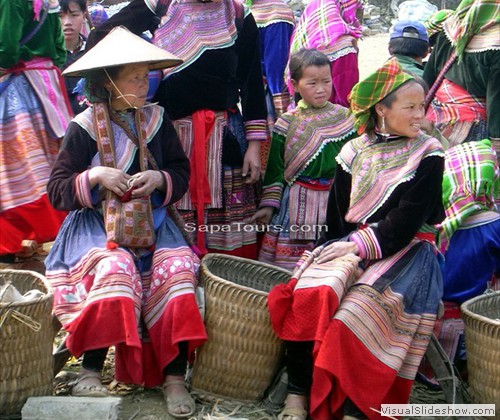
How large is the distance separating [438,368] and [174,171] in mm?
1578

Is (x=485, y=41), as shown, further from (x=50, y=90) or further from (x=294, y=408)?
(x=50, y=90)

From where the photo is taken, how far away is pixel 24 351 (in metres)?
3.65

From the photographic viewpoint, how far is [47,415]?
351cm

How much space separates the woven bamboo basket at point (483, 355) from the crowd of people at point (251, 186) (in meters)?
0.19

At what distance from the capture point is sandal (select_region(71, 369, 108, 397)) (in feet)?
12.3

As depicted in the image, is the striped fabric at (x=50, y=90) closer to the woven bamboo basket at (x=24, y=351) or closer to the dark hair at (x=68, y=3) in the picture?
the dark hair at (x=68, y=3)

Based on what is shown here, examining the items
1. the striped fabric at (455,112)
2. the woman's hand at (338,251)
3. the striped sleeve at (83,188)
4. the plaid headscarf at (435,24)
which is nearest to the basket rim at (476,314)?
the woman's hand at (338,251)

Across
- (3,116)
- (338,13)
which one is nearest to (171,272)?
(3,116)

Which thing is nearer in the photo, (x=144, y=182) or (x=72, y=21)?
(x=144, y=182)

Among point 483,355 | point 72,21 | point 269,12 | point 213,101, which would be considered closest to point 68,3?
point 72,21

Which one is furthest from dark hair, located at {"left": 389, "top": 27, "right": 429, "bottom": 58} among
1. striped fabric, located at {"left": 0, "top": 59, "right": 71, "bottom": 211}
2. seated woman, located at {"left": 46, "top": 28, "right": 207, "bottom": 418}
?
striped fabric, located at {"left": 0, "top": 59, "right": 71, "bottom": 211}

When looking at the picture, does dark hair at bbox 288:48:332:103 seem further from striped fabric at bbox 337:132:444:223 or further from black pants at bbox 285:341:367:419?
black pants at bbox 285:341:367:419

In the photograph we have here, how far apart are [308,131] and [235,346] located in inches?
63.2

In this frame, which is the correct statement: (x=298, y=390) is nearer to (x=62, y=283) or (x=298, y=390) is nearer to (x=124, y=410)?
(x=124, y=410)
